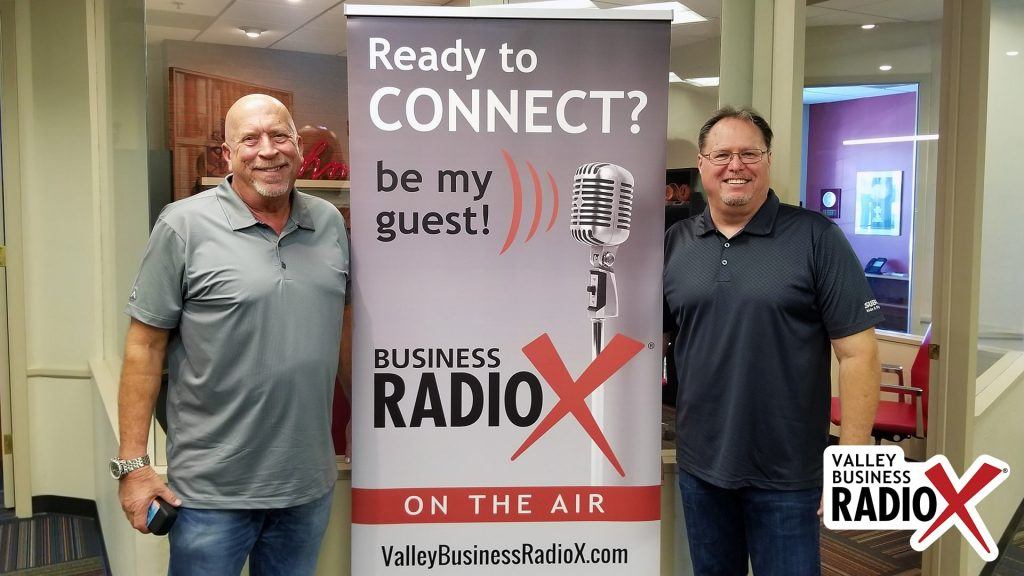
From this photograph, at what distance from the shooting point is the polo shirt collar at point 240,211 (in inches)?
71.2

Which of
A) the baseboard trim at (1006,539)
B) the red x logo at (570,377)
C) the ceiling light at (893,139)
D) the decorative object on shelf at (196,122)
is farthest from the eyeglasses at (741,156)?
the ceiling light at (893,139)

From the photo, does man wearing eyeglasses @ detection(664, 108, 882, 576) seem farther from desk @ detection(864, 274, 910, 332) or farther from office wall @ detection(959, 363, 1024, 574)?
desk @ detection(864, 274, 910, 332)

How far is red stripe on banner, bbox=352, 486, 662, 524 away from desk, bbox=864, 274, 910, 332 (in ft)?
13.4

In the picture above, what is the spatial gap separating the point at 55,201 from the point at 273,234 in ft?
8.45

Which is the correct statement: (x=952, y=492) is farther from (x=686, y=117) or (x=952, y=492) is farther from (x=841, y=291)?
(x=686, y=117)

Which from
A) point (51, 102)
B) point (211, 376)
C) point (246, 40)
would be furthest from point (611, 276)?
point (51, 102)

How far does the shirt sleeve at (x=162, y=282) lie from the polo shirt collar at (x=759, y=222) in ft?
4.07

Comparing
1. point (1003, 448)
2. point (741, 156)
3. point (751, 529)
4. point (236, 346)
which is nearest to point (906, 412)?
point (1003, 448)

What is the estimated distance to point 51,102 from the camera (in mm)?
3773

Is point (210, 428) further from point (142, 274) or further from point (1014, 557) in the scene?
point (1014, 557)

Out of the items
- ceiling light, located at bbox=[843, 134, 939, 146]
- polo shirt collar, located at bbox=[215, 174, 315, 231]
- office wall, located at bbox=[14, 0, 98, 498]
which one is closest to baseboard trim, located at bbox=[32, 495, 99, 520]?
office wall, located at bbox=[14, 0, 98, 498]

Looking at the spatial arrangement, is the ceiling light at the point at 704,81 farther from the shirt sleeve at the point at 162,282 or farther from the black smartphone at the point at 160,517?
the black smartphone at the point at 160,517

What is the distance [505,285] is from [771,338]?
0.66 m

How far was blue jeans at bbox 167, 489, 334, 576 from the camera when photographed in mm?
1804
